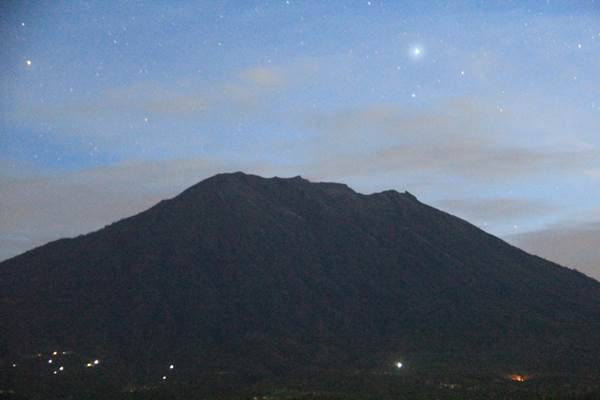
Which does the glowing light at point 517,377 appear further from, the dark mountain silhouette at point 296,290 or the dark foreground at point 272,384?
the dark mountain silhouette at point 296,290

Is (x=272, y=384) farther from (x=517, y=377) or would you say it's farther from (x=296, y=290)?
(x=296, y=290)

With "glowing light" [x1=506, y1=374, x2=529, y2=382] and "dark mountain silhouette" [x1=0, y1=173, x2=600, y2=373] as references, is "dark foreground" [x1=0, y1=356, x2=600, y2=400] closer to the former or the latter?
"glowing light" [x1=506, y1=374, x2=529, y2=382]

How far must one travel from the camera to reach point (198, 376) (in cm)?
10575

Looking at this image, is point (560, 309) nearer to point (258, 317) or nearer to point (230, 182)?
point (258, 317)

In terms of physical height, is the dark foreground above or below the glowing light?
above

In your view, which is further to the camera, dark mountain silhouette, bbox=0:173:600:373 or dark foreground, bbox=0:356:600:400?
dark mountain silhouette, bbox=0:173:600:373

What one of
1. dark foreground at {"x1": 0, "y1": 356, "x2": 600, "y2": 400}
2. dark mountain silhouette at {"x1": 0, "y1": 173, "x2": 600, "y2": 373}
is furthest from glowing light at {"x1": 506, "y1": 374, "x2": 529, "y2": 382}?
dark mountain silhouette at {"x1": 0, "y1": 173, "x2": 600, "y2": 373}

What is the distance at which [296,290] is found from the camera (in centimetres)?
15588

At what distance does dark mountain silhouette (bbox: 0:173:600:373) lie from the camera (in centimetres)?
12681

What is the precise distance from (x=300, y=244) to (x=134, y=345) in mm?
50500

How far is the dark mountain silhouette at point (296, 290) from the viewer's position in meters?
127

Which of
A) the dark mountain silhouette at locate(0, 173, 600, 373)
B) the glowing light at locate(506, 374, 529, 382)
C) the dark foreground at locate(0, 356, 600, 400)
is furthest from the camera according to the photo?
the dark mountain silhouette at locate(0, 173, 600, 373)

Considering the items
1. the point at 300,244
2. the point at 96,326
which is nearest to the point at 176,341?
the point at 96,326

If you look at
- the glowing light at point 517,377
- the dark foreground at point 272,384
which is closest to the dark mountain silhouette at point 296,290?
the glowing light at point 517,377
